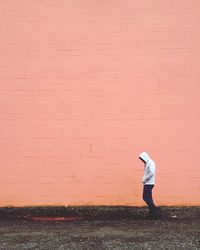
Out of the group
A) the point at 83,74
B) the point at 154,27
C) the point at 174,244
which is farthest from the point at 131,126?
the point at 174,244

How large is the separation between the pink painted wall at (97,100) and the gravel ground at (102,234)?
56.7 inches

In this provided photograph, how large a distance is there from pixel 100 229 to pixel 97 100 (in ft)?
12.0

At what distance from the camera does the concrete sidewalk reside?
23.1 feet

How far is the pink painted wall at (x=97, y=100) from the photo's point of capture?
34.7ft

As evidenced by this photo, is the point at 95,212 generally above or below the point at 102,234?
below

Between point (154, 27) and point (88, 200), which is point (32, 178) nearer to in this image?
point (88, 200)

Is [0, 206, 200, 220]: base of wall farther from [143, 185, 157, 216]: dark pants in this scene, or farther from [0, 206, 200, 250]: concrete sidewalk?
[143, 185, 157, 216]: dark pants

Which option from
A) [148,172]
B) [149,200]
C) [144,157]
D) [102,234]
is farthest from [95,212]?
[102,234]

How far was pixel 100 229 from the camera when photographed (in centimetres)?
827

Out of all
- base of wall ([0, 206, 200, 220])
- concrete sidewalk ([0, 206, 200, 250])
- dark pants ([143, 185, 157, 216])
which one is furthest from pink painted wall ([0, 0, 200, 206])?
dark pants ([143, 185, 157, 216])

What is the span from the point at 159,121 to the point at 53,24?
372cm

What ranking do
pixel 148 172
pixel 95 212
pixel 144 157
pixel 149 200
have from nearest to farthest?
1. pixel 149 200
2. pixel 148 172
3. pixel 144 157
4. pixel 95 212

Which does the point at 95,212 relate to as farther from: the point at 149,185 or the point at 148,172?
the point at 148,172

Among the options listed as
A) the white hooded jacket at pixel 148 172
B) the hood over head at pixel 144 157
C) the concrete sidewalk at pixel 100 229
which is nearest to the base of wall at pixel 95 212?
the concrete sidewalk at pixel 100 229
